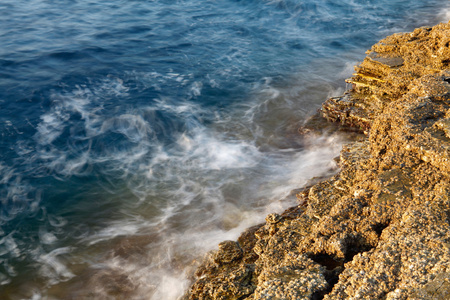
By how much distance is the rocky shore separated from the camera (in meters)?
4.21

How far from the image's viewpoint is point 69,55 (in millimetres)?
17500

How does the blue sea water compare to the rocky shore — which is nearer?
the rocky shore

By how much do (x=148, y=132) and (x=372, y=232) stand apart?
938 cm

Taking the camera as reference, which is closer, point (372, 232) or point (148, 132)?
point (372, 232)

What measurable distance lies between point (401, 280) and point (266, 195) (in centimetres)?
562

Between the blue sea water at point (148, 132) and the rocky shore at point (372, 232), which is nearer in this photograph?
the rocky shore at point (372, 232)

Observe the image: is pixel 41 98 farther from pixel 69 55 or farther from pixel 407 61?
pixel 407 61

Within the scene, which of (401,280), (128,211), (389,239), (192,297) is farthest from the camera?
(128,211)

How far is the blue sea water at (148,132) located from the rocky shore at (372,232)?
184 cm

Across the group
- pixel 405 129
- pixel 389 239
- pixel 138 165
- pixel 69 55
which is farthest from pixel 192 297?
pixel 69 55

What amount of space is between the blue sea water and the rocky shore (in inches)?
72.3

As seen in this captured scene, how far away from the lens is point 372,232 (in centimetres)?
515

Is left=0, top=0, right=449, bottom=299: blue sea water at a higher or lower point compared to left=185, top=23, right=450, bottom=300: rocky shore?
lower

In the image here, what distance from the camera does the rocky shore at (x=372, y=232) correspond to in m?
4.21
